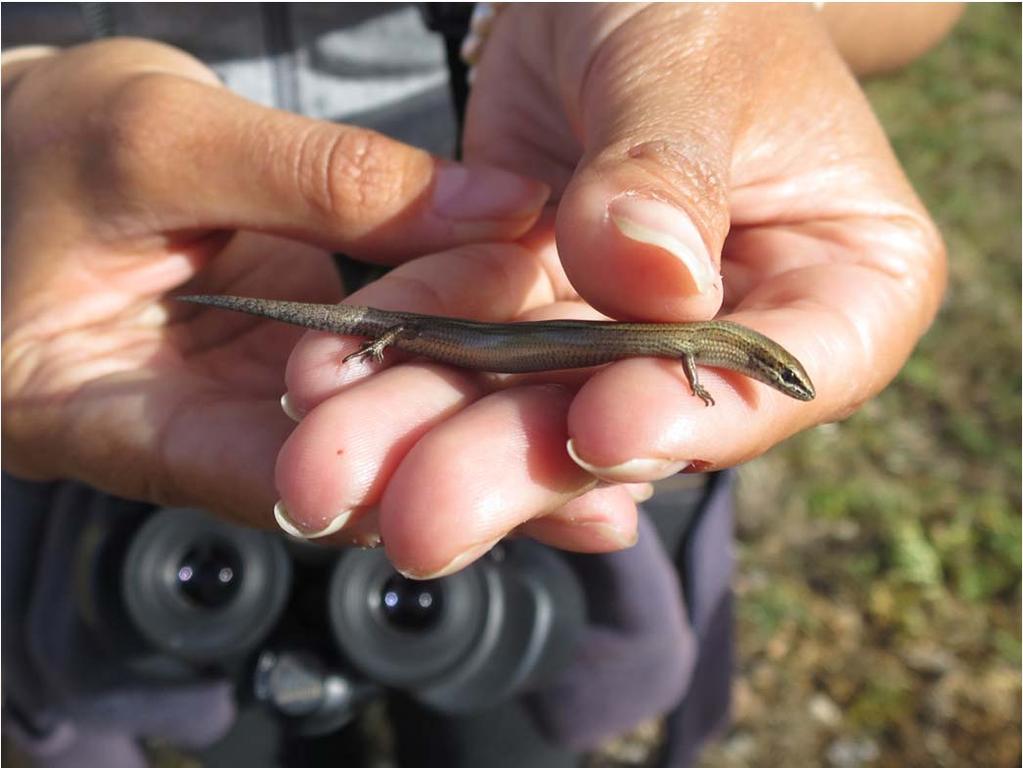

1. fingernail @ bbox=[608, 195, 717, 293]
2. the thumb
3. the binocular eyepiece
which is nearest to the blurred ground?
the binocular eyepiece

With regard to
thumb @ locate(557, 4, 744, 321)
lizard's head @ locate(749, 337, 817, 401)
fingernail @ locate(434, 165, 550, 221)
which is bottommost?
lizard's head @ locate(749, 337, 817, 401)

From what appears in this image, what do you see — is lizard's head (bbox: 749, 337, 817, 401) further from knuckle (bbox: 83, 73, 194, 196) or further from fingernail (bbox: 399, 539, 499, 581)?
knuckle (bbox: 83, 73, 194, 196)

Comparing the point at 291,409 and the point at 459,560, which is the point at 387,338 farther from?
the point at 459,560

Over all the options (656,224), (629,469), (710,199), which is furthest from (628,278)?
(629,469)

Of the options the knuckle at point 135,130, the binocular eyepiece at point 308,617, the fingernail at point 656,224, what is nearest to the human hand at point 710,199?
the fingernail at point 656,224

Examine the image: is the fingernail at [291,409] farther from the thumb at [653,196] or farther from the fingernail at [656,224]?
the fingernail at [656,224]

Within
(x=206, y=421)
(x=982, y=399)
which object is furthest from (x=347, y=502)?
(x=982, y=399)

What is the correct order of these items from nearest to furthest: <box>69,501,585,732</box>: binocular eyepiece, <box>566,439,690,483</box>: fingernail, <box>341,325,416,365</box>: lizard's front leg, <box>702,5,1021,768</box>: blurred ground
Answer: <box>566,439,690,483</box>: fingernail
<box>341,325,416,365</box>: lizard's front leg
<box>69,501,585,732</box>: binocular eyepiece
<box>702,5,1021,768</box>: blurred ground
